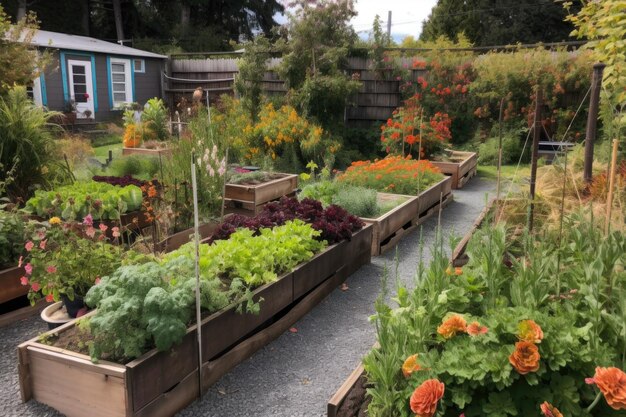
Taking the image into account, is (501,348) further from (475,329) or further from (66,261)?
(66,261)

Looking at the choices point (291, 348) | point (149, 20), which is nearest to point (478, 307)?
point (291, 348)

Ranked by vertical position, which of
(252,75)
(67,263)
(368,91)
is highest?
(252,75)

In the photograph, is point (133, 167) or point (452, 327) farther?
point (133, 167)

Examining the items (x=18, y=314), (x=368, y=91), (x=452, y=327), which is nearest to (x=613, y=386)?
(x=452, y=327)

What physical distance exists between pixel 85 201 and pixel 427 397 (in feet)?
11.2

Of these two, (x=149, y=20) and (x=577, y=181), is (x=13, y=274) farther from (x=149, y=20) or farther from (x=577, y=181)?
(x=149, y=20)

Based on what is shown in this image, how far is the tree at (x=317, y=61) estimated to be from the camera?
32.0 ft

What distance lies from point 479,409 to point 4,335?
2.97m

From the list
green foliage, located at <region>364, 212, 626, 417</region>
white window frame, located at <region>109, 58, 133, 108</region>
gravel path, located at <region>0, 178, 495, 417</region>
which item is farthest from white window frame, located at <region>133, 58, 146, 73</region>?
green foliage, located at <region>364, 212, 626, 417</region>

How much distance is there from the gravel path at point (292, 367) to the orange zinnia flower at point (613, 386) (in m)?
1.39

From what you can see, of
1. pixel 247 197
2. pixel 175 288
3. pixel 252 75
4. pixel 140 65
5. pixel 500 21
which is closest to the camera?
pixel 175 288

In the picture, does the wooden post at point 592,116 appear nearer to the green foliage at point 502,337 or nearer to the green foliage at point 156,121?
the green foliage at point 502,337

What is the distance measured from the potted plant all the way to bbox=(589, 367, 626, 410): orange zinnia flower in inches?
100

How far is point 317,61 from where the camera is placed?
32.8 ft
